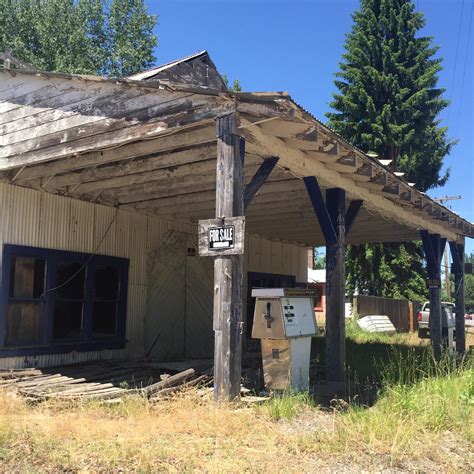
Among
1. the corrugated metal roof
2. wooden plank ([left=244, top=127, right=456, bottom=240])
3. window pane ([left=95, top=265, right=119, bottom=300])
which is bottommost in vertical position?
window pane ([left=95, top=265, right=119, bottom=300])

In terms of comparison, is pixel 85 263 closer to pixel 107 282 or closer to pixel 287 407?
pixel 107 282

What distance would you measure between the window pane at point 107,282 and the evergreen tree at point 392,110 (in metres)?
17.2

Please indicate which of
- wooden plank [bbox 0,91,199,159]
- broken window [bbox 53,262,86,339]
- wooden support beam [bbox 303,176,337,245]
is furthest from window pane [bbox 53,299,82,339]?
wooden support beam [bbox 303,176,337,245]

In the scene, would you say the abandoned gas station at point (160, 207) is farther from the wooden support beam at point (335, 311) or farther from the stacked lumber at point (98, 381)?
the stacked lumber at point (98, 381)

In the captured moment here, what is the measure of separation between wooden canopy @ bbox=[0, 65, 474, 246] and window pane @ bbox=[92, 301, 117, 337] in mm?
2012

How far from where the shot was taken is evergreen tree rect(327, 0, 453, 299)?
25891 mm

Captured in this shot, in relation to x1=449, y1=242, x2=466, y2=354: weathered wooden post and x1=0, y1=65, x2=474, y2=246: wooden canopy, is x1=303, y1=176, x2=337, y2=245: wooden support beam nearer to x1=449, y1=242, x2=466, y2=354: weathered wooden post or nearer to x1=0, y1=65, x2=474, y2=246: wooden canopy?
x1=0, y1=65, x2=474, y2=246: wooden canopy

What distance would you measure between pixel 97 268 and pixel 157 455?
663 centimetres

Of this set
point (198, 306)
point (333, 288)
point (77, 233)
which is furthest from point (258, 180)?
point (198, 306)

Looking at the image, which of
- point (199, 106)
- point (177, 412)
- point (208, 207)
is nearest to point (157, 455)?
point (177, 412)

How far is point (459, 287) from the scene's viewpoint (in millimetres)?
15734

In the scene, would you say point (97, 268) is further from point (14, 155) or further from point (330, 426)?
point (330, 426)

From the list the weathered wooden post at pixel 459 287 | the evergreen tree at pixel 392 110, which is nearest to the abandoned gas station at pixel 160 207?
the weathered wooden post at pixel 459 287

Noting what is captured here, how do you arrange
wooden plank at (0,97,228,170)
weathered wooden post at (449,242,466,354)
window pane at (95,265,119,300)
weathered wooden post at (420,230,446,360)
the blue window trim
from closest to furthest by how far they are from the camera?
1. wooden plank at (0,97,228,170)
2. the blue window trim
3. window pane at (95,265,119,300)
4. weathered wooden post at (420,230,446,360)
5. weathered wooden post at (449,242,466,354)
